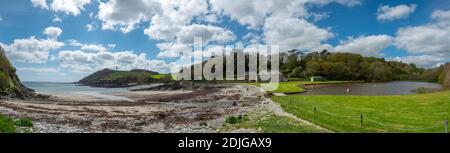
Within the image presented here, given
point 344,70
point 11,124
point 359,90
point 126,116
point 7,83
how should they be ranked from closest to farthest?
A: point 11,124, point 126,116, point 7,83, point 359,90, point 344,70

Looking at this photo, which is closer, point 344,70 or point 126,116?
point 126,116

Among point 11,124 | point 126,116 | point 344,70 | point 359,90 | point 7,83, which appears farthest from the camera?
point 344,70

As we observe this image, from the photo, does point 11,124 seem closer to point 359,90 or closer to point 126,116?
point 126,116

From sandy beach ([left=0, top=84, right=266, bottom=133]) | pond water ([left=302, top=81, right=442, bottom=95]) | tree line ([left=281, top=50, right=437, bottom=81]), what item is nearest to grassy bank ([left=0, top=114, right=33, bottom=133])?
sandy beach ([left=0, top=84, right=266, bottom=133])

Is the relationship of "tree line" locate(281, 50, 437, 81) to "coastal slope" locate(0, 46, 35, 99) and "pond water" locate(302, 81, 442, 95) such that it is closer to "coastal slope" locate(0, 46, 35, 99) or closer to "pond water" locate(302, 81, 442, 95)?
"pond water" locate(302, 81, 442, 95)

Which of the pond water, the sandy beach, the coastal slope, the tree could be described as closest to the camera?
the sandy beach

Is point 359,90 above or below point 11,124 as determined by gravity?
below

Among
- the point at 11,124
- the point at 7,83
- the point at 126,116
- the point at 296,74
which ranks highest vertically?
the point at 296,74

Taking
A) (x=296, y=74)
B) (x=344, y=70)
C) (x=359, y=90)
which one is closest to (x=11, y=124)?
(x=359, y=90)

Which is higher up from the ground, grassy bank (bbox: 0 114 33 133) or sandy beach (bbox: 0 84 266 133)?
grassy bank (bbox: 0 114 33 133)

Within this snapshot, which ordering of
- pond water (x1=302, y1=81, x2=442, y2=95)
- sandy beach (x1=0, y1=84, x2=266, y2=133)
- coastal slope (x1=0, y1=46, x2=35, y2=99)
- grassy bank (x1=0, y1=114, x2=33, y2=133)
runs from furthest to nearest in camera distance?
pond water (x1=302, y1=81, x2=442, y2=95) < coastal slope (x1=0, y1=46, x2=35, y2=99) < sandy beach (x1=0, y1=84, x2=266, y2=133) < grassy bank (x1=0, y1=114, x2=33, y2=133)
